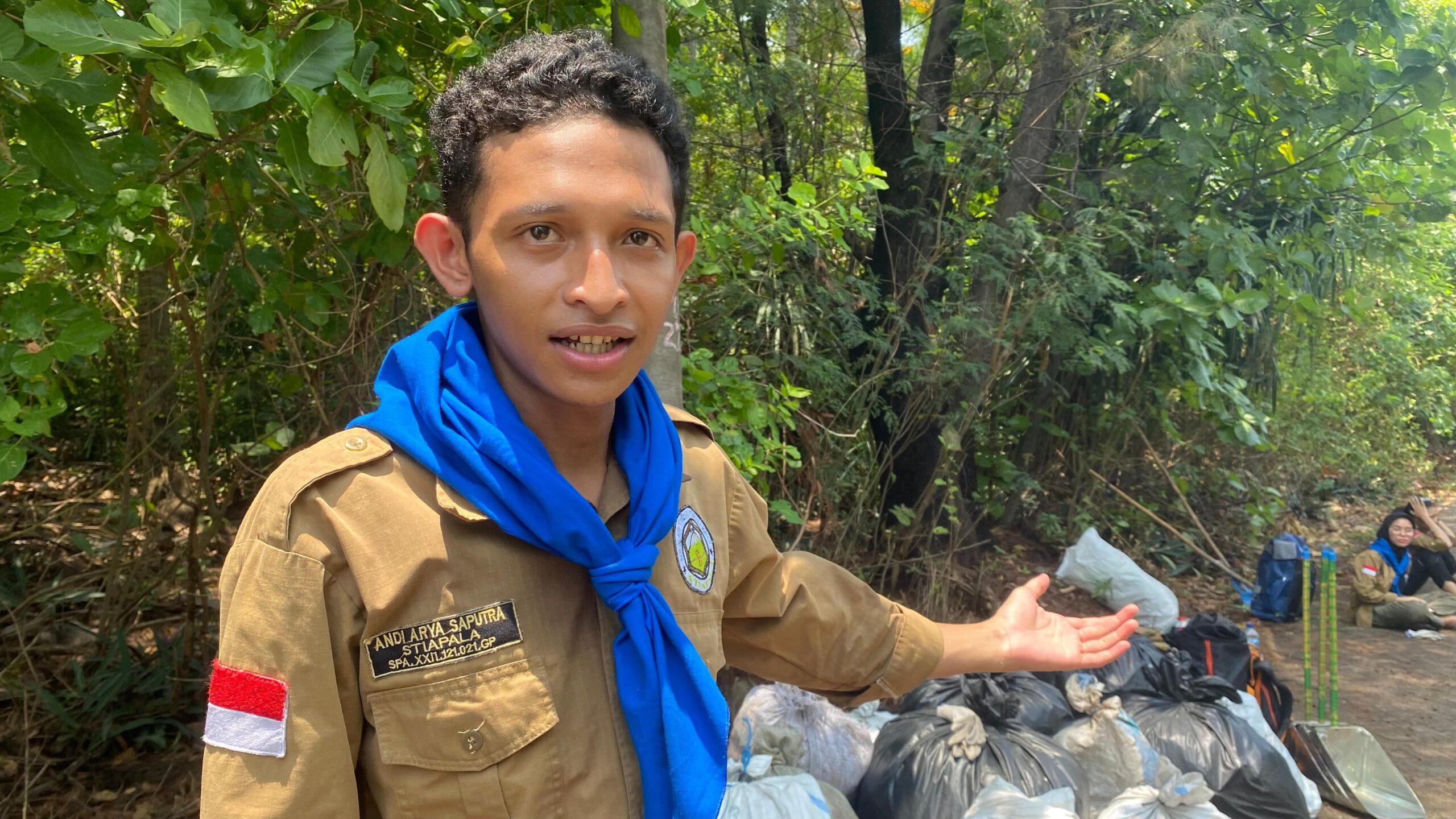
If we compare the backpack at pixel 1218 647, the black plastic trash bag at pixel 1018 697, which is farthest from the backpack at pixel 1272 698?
the black plastic trash bag at pixel 1018 697

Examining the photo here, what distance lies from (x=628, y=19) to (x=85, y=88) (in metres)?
1.04

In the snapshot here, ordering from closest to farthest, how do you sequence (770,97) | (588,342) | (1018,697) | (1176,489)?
(588,342) < (1018,697) < (770,97) < (1176,489)

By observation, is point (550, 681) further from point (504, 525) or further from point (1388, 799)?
point (1388, 799)

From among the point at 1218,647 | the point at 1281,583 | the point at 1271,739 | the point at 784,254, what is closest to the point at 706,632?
the point at 784,254

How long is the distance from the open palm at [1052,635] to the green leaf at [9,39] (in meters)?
1.69

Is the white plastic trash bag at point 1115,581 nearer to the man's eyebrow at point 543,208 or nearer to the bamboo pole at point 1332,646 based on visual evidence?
the bamboo pole at point 1332,646

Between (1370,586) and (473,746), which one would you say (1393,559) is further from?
(473,746)

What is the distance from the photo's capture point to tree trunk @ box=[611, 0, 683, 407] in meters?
2.23

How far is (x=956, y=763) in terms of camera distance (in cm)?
297

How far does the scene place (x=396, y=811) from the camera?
3.51 feet

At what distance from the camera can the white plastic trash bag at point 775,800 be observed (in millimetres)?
2574

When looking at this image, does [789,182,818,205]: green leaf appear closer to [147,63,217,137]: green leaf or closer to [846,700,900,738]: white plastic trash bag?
[846,700,900,738]: white plastic trash bag

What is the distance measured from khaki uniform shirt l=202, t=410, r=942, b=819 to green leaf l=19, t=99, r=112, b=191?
0.83m

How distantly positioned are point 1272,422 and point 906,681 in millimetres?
5802
